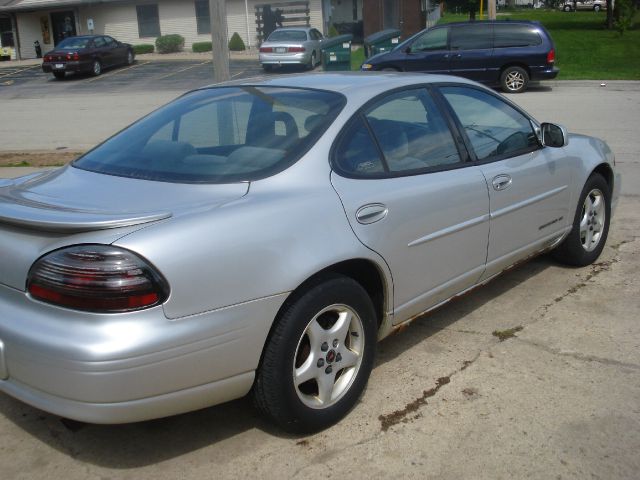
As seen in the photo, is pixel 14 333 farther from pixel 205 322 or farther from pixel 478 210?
pixel 478 210

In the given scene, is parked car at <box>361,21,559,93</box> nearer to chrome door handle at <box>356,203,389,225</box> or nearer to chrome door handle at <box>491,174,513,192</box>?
chrome door handle at <box>491,174,513,192</box>

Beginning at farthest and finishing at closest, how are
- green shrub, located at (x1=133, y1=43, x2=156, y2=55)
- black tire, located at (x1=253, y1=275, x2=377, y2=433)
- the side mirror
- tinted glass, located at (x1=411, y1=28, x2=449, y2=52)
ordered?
1. green shrub, located at (x1=133, y1=43, x2=156, y2=55)
2. tinted glass, located at (x1=411, y1=28, x2=449, y2=52)
3. the side mirror
4. black tire, located at (x1=253, y1=275, x2=377, y2=433)

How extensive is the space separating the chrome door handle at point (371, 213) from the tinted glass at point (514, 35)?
17168 mm

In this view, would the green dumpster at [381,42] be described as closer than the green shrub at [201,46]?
Yes

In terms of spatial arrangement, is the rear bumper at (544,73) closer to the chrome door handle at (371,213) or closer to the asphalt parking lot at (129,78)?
the asphalt parking lot at (129,78)

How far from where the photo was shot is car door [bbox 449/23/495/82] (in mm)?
19453

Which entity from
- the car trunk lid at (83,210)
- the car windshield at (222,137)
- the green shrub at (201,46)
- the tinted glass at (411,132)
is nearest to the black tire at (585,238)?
the tinted glass at (411,132)

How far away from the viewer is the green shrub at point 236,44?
122 feet

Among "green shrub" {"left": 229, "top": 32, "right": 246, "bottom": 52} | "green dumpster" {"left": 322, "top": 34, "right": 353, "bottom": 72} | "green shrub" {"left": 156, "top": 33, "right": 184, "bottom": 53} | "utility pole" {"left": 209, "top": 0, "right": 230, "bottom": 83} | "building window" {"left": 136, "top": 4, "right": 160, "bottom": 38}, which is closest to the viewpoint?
"utility pole" {"left": 209, "top": 0, "right": 230, "bottom": 83}

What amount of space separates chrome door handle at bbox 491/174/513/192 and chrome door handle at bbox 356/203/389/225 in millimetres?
1001

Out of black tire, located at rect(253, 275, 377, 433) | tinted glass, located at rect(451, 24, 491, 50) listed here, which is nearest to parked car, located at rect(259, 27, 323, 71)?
tinted glass, located at rect(451, 24, 491, 50)

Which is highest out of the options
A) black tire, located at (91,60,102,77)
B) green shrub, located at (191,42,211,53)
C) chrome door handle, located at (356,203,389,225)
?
chrome door handle, located at (356,203,389,225)

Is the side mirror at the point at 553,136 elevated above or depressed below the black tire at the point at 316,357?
above

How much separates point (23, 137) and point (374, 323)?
1192cm
